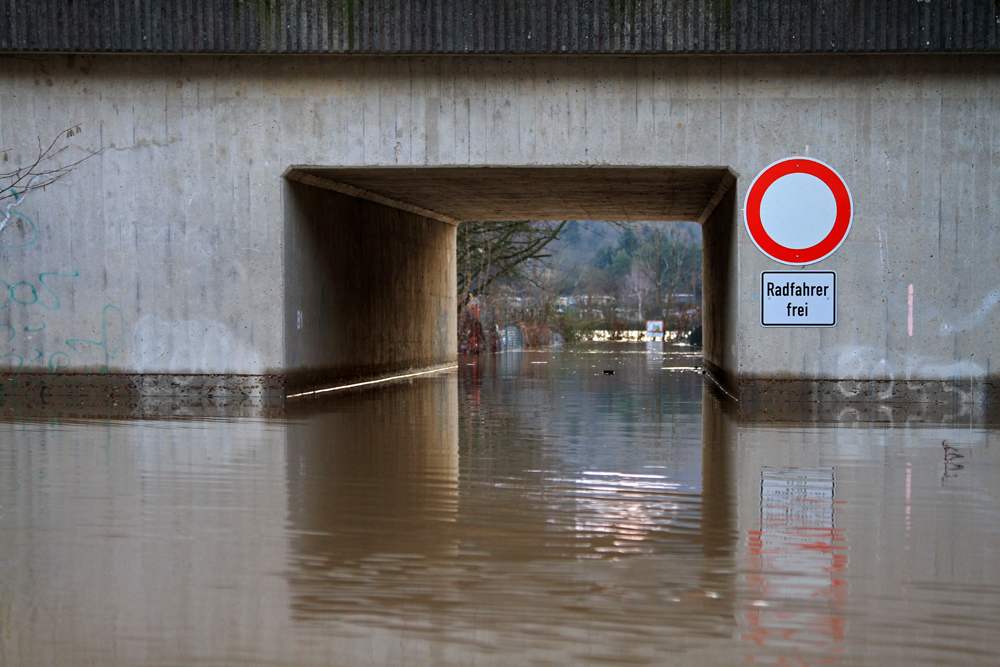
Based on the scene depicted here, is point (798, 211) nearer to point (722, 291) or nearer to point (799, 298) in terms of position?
point (799, 298)

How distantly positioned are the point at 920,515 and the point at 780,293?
22.9 feet

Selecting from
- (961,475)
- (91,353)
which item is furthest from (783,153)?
(91,353)

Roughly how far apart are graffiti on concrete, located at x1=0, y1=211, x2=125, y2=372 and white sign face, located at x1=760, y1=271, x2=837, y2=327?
8061mm

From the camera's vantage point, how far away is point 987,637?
406 centimetres

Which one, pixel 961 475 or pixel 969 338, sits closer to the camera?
pixel 961 475

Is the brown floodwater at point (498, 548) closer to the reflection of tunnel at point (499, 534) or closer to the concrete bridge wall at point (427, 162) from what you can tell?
the reflection of tunnel at point (499, 534)

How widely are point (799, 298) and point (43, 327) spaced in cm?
943

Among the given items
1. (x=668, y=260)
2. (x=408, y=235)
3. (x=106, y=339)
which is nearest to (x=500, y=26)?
(x=106, y=339)

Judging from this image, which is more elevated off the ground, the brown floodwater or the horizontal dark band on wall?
the horizontal dark band on wall

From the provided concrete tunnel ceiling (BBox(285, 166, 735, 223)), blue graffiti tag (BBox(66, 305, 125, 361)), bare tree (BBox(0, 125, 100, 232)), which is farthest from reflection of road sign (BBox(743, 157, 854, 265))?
bare tree (BBox(0, 125, 100, 232))

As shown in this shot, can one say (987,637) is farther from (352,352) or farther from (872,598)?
(352,352)

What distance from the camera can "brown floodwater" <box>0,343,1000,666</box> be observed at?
13.3 feet

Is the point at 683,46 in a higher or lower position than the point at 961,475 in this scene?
higher

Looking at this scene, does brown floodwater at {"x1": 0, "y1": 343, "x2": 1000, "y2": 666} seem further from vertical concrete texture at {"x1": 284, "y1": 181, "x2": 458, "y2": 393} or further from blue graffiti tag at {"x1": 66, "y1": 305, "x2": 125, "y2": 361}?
vertical concrete texture at {"x1": 284, "y1": 181, "x2": 458, "y2": 393}
